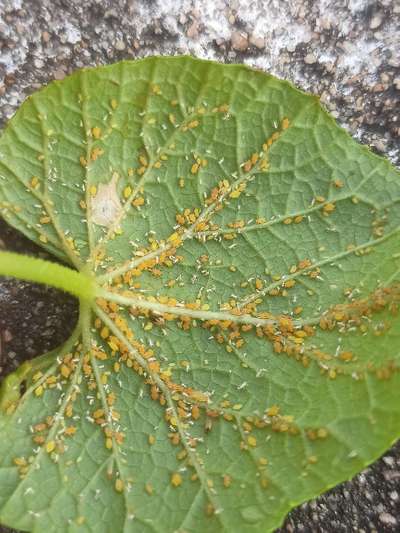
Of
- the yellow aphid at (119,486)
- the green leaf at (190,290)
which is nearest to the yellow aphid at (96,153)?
the green leaf at (190,290)

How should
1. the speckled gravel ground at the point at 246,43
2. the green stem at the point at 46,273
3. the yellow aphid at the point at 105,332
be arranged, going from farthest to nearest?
the speckled gravel ground at the point at 246,43 → the yellow aphid at the point at 105,332 → the green stem at the point at 46,273

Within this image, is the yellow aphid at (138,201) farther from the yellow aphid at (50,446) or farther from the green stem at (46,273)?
the yellow aphid at (50,446)

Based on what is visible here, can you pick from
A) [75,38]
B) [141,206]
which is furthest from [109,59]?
[141,206]

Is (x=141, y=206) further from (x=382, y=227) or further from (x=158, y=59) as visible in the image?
(x=382, y=227)

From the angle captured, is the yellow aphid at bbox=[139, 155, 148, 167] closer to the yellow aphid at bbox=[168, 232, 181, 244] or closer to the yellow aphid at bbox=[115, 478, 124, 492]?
the yellow aphid at bbox=[168, 232, 181, 244]

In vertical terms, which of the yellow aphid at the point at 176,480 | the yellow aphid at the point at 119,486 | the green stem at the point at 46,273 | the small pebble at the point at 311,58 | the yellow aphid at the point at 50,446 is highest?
the small pebble at the point at 311,58

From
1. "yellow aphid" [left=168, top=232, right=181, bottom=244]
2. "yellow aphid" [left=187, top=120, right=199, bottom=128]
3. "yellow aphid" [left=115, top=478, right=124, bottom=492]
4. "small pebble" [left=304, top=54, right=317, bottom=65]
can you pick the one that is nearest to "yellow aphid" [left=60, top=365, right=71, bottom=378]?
"yellow aphid" [left=115, top=478, right=124, bottom=492]

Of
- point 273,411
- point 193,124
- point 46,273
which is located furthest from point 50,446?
point 193,124
